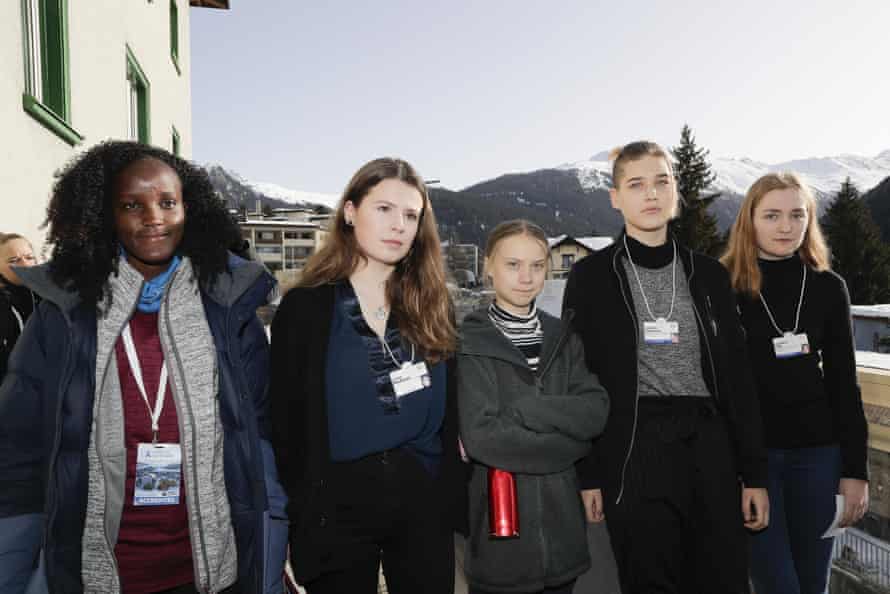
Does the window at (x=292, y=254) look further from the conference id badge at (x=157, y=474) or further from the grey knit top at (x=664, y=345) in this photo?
the conference id badge at (x=157, y=474)

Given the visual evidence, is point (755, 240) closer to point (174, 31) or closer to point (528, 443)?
point (528, 443)

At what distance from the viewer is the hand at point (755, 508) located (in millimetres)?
2074

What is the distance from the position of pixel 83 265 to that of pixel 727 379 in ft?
7.15

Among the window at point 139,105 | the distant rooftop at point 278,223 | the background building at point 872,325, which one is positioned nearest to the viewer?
the window at point 139,105

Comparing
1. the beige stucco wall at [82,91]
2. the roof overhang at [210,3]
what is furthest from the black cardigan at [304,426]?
the roof overhang at [210,3]

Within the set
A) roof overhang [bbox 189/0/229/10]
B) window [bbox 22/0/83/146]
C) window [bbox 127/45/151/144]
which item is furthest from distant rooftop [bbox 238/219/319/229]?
window [bbox 22/0/83/146]

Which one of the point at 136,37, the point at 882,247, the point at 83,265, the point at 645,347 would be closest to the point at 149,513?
the point at 83,265

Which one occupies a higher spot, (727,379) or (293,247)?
(293,247)

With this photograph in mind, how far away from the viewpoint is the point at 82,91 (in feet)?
17.5

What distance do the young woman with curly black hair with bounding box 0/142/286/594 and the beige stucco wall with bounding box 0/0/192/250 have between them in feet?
9.15

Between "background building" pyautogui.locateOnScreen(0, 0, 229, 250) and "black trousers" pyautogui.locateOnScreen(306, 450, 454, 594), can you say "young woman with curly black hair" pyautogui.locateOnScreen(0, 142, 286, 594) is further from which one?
"background building" pyautogui.locateOnScreen(0, 0, 229, 250)

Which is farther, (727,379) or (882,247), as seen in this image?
(882,247)

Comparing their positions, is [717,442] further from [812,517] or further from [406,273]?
[406,273]

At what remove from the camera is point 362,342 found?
1.89m
